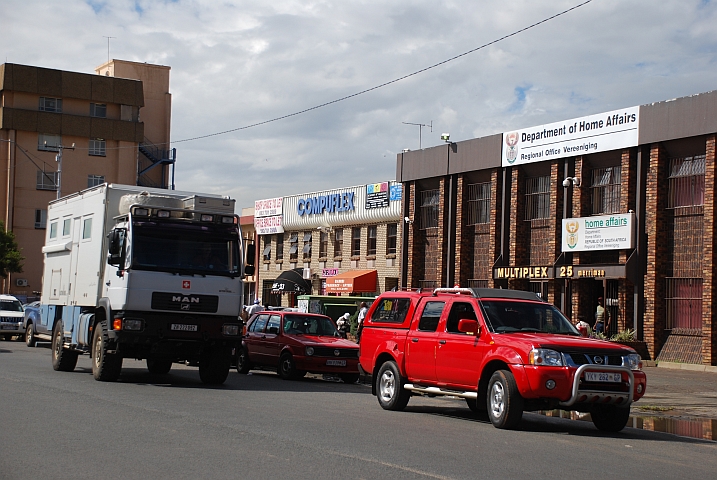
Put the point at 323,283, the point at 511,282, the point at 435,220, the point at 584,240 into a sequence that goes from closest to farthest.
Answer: the point at 584,240 → the point at 511,282 → the point at 435,220 → the point at 323,283

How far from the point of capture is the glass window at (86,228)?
1925 centimetres

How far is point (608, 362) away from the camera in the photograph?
12.5m

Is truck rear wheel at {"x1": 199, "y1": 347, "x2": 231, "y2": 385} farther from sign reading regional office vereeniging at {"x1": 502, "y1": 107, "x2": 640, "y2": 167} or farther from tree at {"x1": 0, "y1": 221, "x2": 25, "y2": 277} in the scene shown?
tree at {"x1": 0, "y1": 221, "x2": 25, "y2": 277}

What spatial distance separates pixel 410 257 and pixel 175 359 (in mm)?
24775

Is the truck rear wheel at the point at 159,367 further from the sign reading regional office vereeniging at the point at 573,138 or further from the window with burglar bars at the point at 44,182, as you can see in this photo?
the window with burglar bars at the point at 44,182

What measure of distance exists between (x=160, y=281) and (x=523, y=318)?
22.3 ft

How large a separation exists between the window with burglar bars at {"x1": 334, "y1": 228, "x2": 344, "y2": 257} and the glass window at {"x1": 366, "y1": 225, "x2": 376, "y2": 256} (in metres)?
2.44

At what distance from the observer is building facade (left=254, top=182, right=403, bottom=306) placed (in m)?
45.6

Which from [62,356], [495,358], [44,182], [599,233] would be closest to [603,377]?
[495,358]

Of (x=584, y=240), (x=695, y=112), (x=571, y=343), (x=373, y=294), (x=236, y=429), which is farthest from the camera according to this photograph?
(x=373, y=294)

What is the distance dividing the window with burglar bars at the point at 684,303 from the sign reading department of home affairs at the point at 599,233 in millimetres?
1900

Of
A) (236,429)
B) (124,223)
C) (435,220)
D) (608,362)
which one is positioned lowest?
(236,429)

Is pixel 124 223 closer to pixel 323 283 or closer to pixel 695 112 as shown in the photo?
pixel 695 112

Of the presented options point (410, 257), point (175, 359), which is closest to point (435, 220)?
point (410, 257)
